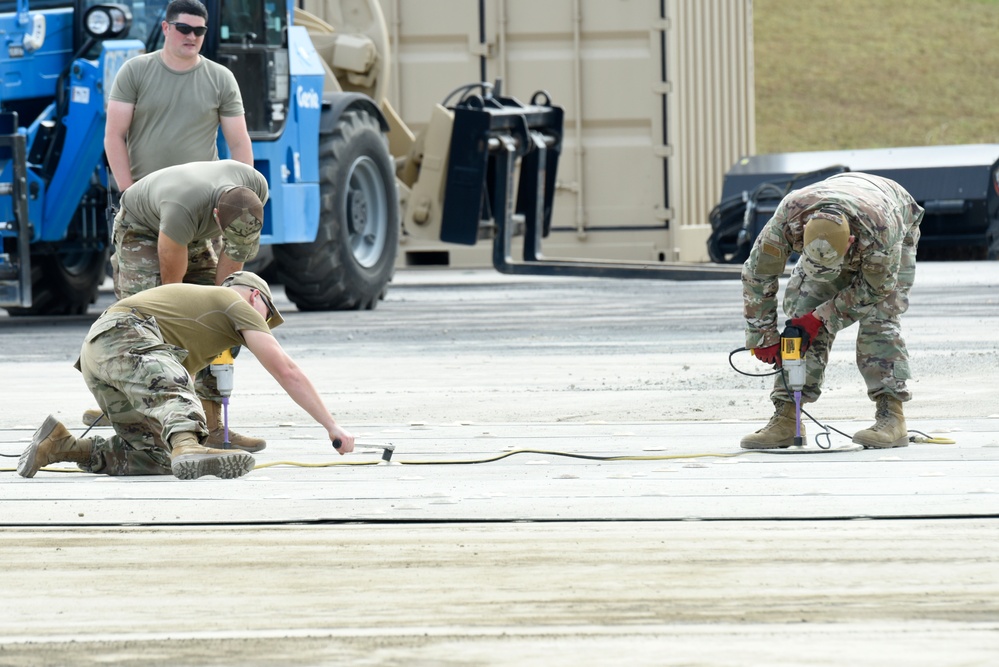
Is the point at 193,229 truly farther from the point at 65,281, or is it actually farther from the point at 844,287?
the point at 65,281

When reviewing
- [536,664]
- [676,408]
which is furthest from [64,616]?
[676,408]

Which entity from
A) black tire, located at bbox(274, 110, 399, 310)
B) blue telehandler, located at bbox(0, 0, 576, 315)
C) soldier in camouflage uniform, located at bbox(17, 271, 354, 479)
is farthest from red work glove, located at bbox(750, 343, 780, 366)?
black tire, located at bbox(274, 110, 399, 310)

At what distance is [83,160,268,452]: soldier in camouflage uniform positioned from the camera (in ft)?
18.1

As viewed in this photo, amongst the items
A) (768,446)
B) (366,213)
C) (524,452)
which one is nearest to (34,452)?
(524,452)

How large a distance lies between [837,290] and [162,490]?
221 centimetres

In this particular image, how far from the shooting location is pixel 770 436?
5.62 m

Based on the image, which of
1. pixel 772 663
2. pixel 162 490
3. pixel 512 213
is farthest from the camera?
pixel 512 213

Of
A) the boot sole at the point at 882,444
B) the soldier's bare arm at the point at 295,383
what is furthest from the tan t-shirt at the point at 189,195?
the boot sole at the point at 882,444

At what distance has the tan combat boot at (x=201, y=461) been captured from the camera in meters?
5.09

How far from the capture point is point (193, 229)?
573 cm

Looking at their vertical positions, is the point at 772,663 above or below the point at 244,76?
below

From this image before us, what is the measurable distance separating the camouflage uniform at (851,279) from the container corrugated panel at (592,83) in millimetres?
10782

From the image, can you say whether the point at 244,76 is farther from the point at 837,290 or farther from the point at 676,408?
the point at 837,290

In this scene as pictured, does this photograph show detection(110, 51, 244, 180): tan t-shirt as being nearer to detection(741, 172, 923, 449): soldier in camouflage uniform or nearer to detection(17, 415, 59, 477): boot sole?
detection(17, 415, 59, 477): boot sole
